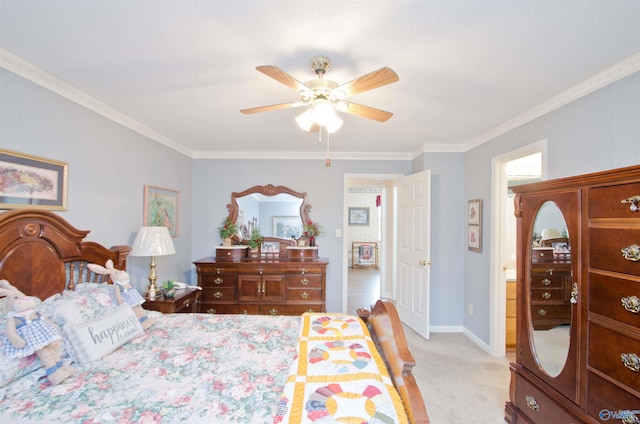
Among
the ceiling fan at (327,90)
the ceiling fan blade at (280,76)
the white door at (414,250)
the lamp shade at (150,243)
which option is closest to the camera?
the ceiling fan blade at (280,76)

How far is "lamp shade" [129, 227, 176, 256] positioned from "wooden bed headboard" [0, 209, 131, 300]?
33 centimetres

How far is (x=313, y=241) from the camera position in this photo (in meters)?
3.91

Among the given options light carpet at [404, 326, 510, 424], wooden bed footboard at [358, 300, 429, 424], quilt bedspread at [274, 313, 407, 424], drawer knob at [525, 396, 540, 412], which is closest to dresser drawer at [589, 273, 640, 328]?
drawer knob at [525, 396, 540, 412]

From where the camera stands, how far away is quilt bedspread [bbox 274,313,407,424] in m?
1.00

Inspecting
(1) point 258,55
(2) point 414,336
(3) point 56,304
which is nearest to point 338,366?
(3) point 56,304

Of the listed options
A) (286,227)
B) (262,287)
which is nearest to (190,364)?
(262,287)

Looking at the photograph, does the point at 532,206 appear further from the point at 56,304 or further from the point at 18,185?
the point at 18,185

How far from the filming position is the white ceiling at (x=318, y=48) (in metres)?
1.28

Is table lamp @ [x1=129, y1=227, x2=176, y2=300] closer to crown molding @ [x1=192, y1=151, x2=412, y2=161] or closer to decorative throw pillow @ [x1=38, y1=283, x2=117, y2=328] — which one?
decorative throw pillow @ [x1=38, y1=283, x2=117, y2=328]

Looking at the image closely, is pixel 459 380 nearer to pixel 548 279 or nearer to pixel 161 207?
pixel 548 279

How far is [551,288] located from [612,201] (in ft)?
2.23

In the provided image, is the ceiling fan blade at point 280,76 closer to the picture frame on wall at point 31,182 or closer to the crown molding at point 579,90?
the picture frame on wall at point 31,182

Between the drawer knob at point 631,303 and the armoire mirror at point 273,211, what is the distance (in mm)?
3186

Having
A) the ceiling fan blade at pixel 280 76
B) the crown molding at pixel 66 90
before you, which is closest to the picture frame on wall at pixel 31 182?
the crown molding at pixel 66 90
